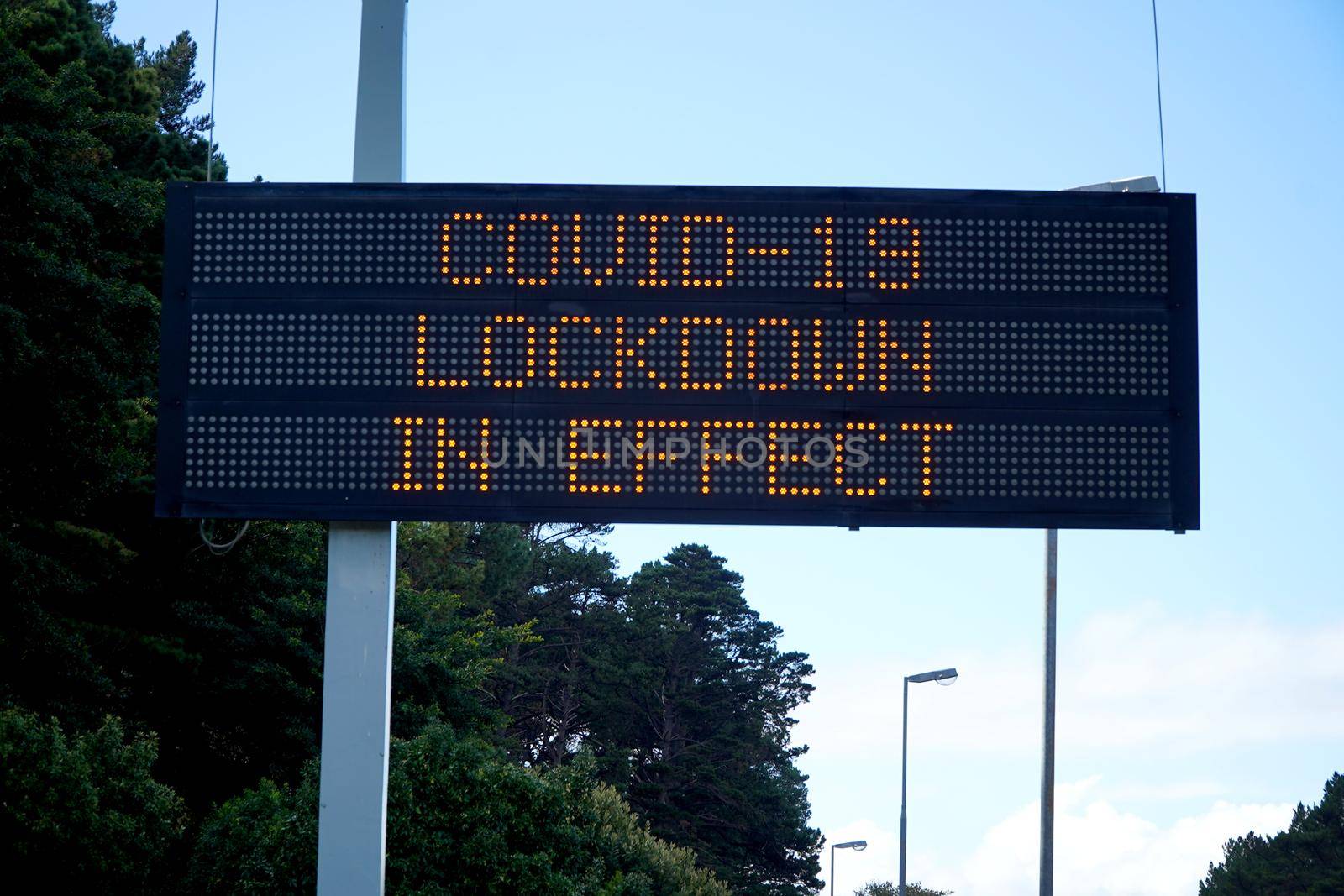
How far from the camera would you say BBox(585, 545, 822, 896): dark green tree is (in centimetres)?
6012

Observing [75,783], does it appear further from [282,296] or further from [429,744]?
[282,296]

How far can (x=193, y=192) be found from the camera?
9797mm

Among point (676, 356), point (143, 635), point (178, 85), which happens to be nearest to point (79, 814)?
point (143, 635)

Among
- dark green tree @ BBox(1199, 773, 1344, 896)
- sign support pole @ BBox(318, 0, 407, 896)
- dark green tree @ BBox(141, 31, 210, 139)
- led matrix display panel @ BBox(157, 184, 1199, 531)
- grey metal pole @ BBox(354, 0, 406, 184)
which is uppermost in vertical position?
dark green tree @ BBox(141, 31, 210, 139)

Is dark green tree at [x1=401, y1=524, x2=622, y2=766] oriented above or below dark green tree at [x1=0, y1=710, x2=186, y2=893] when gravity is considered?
above

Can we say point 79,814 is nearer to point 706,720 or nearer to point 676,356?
point 676,356

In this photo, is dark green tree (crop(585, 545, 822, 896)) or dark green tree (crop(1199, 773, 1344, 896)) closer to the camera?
dark green tree (crop(585, 545, 822, 896))

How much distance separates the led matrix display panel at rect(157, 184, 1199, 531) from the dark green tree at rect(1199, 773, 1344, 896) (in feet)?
222

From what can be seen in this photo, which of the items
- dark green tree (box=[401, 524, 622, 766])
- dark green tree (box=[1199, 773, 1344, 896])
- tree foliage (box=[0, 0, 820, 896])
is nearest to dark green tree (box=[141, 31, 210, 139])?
tree foliage (box=[0, 0, 820, 896])

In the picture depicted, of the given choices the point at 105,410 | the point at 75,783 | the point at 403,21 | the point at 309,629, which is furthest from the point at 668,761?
the point at 403,21

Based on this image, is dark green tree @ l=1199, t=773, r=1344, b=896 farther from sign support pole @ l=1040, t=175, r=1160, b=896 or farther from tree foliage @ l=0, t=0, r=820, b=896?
sign support pole @ l=1040, t=175, r=1160, b=896

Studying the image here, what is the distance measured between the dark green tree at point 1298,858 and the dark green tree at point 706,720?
72.1 feet

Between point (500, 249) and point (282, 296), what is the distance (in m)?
1.30

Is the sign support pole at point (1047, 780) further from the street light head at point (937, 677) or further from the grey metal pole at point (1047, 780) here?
the street light head at point (937, 677)
